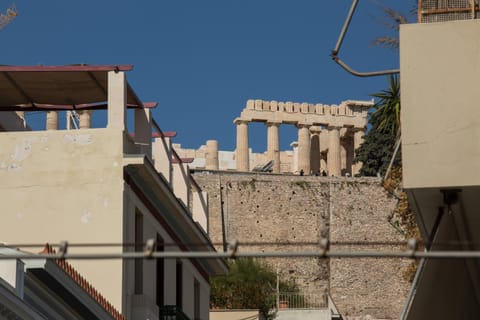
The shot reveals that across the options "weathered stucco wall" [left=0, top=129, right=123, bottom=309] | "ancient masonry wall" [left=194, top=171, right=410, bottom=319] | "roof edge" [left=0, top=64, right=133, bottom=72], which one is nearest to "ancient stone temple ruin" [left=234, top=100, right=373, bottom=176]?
"ancient masonry wall" [left=194, top=171, right=410, bottom=319]

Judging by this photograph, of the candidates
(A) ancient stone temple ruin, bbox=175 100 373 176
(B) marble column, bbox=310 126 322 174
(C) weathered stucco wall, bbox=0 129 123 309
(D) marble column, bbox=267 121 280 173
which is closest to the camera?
(C) weathered stucco wall, bbox=0 129 123 309

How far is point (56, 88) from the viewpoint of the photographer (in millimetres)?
25078

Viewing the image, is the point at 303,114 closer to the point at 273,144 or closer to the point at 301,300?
the point at 273,144

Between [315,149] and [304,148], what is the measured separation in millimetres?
4148

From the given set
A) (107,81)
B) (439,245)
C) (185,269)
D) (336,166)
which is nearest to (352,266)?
(336,166)

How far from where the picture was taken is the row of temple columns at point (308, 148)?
298ft

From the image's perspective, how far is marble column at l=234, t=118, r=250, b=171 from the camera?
90463mm

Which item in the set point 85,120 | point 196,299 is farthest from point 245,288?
point 196,299

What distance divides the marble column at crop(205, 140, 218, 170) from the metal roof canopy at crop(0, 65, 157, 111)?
65.5 m

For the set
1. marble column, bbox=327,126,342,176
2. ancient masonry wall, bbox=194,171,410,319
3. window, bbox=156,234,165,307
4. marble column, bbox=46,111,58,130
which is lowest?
window, bbox=156,234,165,307

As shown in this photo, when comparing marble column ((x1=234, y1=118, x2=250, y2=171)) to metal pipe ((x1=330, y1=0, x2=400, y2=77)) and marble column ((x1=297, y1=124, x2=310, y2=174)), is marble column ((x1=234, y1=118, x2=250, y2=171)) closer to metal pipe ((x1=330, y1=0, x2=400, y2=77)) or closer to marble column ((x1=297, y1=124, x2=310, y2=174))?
marble column ((x1=297, y1=124, x2=310, y2=174))

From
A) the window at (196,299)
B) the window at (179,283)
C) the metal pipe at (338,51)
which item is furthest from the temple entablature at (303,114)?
the metal pipe at (338,51)

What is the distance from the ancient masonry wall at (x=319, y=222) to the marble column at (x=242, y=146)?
15.6 m

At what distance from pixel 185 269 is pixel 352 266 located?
4522 centimetres
